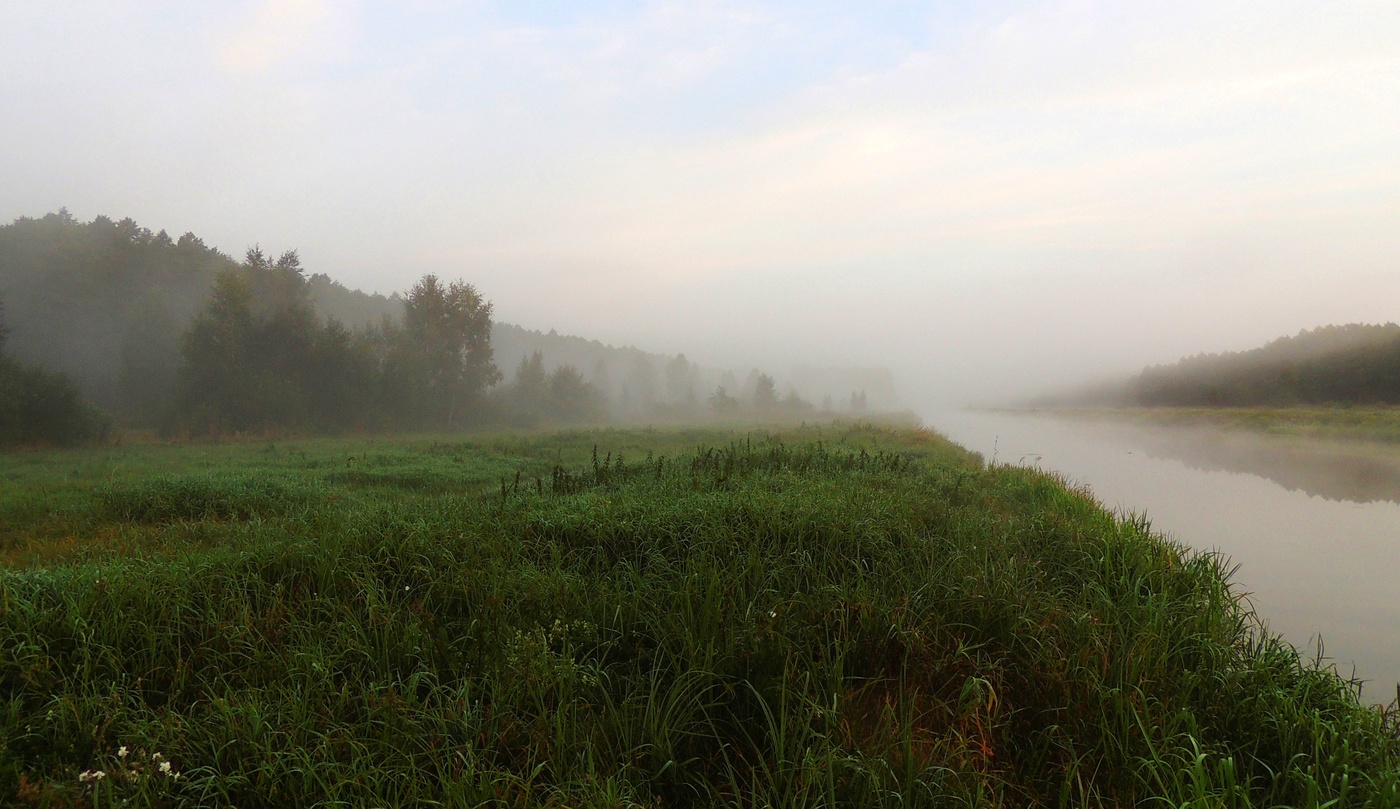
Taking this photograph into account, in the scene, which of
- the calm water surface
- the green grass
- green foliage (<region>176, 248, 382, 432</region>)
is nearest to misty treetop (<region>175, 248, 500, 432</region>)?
green foliage (<region>176, 248, 382, 432</region>)

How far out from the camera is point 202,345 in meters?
29.9

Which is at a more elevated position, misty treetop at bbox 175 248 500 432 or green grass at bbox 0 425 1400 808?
misty treetop at bbox 175 248 500 432

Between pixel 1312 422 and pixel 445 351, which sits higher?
pixel 445 351

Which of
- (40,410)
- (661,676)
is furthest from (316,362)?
(661,676)

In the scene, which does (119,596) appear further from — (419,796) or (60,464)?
(60,464)

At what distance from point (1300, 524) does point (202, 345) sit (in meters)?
41.6

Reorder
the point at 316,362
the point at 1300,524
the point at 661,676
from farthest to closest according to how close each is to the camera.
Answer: the point at 316,362 → the point at 1300,524 → the point at 661,676

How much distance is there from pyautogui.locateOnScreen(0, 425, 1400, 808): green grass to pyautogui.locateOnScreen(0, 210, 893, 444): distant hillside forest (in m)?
25.0

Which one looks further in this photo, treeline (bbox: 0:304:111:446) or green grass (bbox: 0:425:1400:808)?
treeline (bbox: 0:304:111:446)

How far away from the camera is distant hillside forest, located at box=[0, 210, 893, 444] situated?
1164 inches

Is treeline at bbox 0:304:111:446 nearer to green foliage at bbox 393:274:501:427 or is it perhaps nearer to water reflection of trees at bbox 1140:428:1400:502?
green foliage at bbox 393:274:501:427

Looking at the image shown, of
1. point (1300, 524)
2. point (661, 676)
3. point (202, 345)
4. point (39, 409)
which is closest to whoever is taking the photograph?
point (661, 676)

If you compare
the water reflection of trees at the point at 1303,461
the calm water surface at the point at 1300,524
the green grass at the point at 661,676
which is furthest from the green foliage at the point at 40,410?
the water reflection of trees at the point at 1303,461

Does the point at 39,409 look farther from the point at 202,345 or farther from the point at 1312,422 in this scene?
the point at 1312,422
